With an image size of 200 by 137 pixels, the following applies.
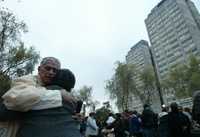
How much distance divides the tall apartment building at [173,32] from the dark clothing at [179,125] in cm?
9649

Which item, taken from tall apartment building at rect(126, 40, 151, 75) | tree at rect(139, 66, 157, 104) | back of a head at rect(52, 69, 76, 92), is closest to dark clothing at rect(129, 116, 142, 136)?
back of a head at rect(52, 69, 76, 92)

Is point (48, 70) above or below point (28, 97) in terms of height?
above

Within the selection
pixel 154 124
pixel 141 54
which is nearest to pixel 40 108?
pixel 154 124

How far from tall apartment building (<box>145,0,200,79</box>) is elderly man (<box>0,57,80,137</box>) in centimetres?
10168

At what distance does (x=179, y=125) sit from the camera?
21.6 feet

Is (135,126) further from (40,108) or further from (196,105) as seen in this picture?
(40,108)

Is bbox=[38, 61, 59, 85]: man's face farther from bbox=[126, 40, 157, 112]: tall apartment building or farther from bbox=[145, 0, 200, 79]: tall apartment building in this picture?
bbox=[126, 40, 157, 112]: tall apartment building

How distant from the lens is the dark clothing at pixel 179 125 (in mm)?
6574

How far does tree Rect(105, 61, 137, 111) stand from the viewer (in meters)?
48.9

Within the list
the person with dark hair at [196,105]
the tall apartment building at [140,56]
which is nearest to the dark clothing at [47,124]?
Answer: the person with dark hair at [196,105]

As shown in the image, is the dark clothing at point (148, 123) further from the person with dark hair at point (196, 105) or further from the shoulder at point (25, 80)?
the shoulder at point (25, 80)

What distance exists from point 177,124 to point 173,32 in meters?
121

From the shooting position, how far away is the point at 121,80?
49.1m

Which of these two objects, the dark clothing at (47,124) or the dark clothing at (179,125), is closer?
the dark clothing at (47,124)
